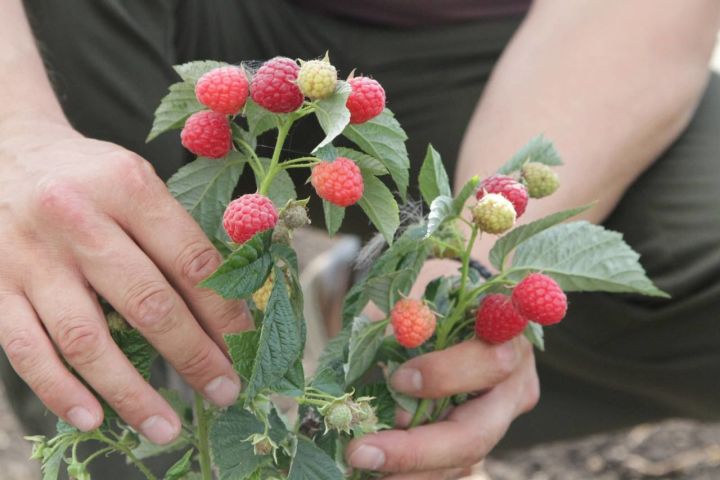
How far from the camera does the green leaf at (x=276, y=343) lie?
1.80 feet

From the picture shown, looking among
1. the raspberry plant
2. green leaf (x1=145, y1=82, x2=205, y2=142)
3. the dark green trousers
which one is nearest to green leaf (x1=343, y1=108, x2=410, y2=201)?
the raspberry plant

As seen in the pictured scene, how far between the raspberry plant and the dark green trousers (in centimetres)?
44

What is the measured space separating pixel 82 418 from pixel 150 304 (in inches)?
3.7

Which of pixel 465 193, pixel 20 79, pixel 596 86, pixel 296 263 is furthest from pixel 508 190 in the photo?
pixel 596 86

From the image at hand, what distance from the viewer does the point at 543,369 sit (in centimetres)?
146

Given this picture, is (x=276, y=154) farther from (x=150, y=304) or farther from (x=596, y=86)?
(x=596, y=86)

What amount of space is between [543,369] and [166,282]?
93cm

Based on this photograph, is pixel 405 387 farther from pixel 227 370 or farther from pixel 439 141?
pixel 439 141

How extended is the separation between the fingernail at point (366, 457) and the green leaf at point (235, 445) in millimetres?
125

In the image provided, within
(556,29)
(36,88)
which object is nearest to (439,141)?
(556,29)

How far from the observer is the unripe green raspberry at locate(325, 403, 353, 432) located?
58 cm

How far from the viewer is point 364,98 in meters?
0.54

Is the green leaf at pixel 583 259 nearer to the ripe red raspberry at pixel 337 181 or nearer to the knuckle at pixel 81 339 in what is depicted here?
the ripe red raspberry at pixel 337 181

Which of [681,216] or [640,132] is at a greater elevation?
[640,132]
